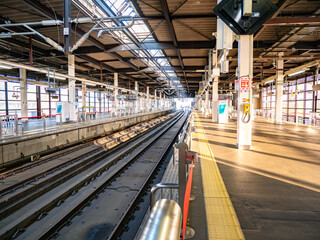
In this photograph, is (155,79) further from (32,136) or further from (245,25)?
(245,25)

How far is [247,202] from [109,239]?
96.9 inches

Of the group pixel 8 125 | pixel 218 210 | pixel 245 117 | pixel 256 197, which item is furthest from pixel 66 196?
pixel 245 117

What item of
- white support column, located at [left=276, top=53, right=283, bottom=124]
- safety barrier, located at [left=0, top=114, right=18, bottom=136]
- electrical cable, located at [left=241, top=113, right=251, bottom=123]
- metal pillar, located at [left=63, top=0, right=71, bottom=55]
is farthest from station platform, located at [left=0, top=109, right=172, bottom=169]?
white support column, located at [left=276, top=53, right=283, bottom=124]

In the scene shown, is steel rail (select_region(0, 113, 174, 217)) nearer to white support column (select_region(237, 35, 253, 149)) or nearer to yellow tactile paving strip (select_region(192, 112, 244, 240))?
yellow tactile paving strip (select_region(192, 112, 244, 240))

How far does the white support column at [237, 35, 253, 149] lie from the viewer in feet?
23.1

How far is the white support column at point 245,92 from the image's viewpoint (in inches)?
277

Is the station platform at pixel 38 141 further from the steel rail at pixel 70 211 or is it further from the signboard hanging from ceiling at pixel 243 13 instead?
the signboard hanging from ceiling at pixel 243 13

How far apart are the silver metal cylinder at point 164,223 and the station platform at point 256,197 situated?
4.65ft

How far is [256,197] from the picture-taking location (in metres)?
3.54

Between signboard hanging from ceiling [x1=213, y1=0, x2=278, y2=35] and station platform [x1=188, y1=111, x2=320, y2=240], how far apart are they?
3.55 metres

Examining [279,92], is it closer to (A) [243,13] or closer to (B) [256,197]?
(A) [243,13]

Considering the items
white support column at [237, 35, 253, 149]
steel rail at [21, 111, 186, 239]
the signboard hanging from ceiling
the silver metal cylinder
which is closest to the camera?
the silver metal cylinder

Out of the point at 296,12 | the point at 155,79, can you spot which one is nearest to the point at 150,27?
the point at 296,12

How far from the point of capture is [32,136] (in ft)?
31.3
